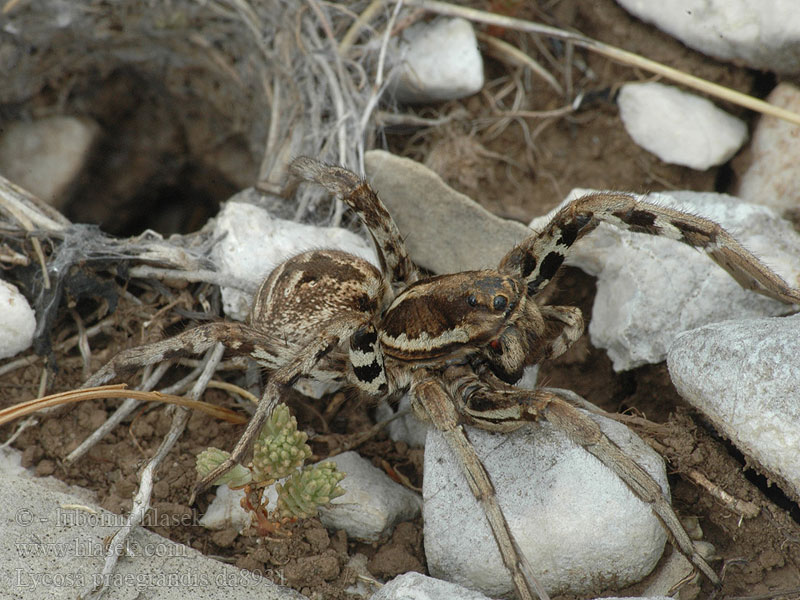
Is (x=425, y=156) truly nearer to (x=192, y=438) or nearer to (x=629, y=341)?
(x=629, y=341)

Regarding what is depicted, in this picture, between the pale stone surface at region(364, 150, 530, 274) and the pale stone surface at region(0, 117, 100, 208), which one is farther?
the pale stone surface at region(0, 117, 100, 208)

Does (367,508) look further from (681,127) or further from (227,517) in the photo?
(681,127)

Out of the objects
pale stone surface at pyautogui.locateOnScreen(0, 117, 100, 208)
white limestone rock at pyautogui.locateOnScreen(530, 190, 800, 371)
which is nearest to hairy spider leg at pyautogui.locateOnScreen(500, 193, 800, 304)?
white limestone rock at pyautogui.locateOnScreen(530, 190, 800, 371)

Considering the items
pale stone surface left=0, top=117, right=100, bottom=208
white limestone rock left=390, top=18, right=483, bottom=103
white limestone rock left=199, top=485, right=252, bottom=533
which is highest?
white limestone rock left=390, top=18, right=483, bottom=103

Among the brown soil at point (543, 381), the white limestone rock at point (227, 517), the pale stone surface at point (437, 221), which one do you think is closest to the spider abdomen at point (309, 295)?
the brown soil at point (543, 381)

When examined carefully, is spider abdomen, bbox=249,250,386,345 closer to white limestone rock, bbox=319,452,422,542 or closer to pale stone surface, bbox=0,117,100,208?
white limestone rock, bbox=319,452,422,542

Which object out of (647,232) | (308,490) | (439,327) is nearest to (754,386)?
(647,232)

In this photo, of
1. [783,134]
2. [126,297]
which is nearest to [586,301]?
[783,134]

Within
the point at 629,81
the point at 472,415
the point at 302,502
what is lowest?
the point at 302,502
